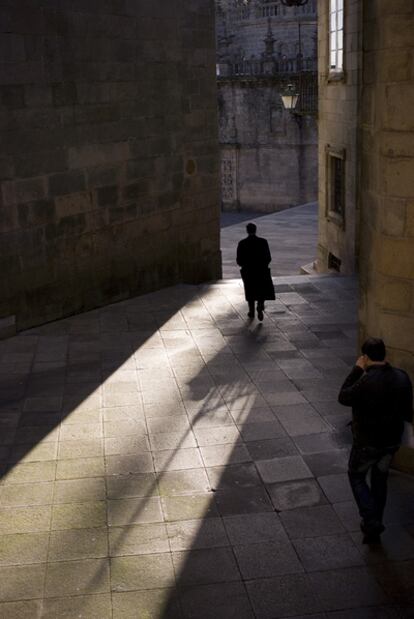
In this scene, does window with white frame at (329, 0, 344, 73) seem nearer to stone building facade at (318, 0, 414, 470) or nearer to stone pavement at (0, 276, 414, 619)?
stone pavement at (0, 276, 414, 619)

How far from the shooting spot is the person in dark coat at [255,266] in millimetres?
11781

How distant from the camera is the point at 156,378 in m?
9.68

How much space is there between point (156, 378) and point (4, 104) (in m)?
4.36

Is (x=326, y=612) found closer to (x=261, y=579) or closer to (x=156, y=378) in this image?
(x=261, y=579)

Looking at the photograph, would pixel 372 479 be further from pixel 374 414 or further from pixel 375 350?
pixel 375 350

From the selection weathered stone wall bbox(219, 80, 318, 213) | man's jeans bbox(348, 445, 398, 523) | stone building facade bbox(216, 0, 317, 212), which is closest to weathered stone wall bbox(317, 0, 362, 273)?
man's jeans bbox(348, 445, 398, 523)

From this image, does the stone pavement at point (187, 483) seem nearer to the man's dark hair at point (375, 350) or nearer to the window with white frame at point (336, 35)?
the man's dark hair at point (375, 350)

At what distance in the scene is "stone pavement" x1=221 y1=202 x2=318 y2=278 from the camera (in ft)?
72.2

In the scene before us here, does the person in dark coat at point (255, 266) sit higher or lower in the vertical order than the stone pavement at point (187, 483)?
higher

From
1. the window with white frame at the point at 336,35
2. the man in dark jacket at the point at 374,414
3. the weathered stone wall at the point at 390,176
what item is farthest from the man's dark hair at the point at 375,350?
the window with white frame at the point at 336,35

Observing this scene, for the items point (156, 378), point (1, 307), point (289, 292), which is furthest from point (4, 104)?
point (289, 292)

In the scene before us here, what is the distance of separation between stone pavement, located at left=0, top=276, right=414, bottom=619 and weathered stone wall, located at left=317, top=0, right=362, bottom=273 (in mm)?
4958

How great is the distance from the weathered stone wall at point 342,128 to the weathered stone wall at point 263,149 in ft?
65.3

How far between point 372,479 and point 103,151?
8.34m
